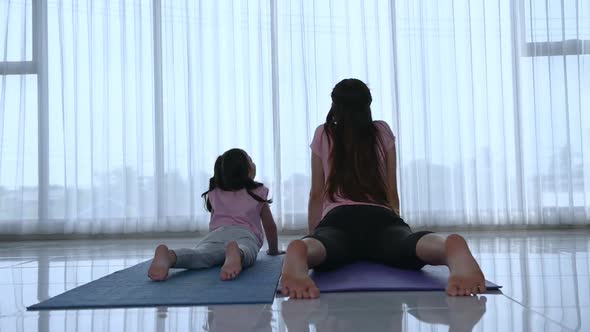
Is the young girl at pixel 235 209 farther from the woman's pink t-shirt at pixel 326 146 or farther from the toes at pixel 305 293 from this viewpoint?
the toes at pixel 305 293

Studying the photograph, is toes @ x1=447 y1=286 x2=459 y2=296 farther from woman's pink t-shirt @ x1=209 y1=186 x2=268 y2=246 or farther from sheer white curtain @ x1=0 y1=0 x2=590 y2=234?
sheer white curtain @ x1=0 y1=0 x2=590 y2=234

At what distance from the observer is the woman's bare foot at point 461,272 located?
46.7 inches

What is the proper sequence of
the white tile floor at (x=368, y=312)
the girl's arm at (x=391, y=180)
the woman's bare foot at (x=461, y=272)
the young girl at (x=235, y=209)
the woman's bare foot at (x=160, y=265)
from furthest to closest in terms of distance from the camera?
the young girl at (x=235, y=209)
the girl's arm at (x=391, y=180)
the woman's bare foot at (x=160, y=265)
the woman's bare foot at (x=461, y=272)
the white tile floor at (x=368, y=312)

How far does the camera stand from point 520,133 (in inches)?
149

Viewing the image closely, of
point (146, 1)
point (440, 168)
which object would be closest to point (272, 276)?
point (440, 168)

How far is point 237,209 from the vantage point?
2.08 m

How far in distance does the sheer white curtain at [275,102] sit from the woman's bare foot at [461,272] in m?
2.53

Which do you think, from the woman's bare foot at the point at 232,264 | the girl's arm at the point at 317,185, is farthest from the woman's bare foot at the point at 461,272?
the woman's bare foot at the point at 232,264

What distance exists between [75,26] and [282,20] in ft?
4.91

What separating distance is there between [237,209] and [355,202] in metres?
0.65

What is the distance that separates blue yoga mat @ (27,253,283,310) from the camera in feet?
4.03

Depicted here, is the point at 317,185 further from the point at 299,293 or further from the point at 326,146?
the point at 299,293

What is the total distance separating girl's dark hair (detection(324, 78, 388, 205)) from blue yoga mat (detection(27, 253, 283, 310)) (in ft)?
1.12

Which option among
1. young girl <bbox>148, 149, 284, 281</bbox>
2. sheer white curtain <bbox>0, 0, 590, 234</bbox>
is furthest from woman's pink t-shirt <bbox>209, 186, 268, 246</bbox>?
sheer white curtain <bbox>0, 0, 590, 234</bbox>
